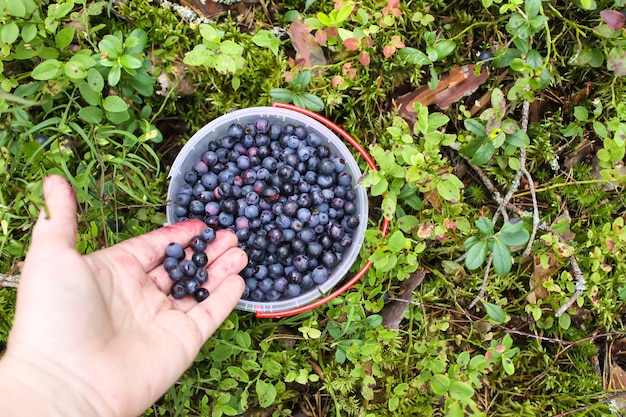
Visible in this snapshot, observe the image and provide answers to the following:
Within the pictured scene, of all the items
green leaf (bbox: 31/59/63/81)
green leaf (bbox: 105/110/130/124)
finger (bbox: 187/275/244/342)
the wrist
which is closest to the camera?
the wrist

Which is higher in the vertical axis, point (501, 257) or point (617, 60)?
point (617, 60)

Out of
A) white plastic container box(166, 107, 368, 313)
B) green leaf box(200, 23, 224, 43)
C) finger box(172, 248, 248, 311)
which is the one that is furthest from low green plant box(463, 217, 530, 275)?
green leaf box(200, 23, 224, 43)

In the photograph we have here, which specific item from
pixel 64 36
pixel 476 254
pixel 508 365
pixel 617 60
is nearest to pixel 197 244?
pixel 64 36

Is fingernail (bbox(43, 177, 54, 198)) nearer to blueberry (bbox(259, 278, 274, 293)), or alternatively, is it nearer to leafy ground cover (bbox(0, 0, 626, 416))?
leafy ground cover (bbox(0, 0, 626, 416))

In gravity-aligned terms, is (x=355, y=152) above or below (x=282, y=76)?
below

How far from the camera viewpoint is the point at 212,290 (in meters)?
2.63

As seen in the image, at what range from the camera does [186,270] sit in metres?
2.54

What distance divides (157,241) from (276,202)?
706 mm

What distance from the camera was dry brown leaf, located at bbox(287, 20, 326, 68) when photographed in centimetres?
296

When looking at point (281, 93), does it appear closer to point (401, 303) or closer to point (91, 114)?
point (91, 114)

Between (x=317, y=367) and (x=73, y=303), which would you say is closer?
(x=73, y=303)

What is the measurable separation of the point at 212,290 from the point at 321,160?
966 mm

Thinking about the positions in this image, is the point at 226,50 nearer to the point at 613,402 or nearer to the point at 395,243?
the point at 395,243

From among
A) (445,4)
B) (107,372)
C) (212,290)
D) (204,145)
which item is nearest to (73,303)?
(107,372)
